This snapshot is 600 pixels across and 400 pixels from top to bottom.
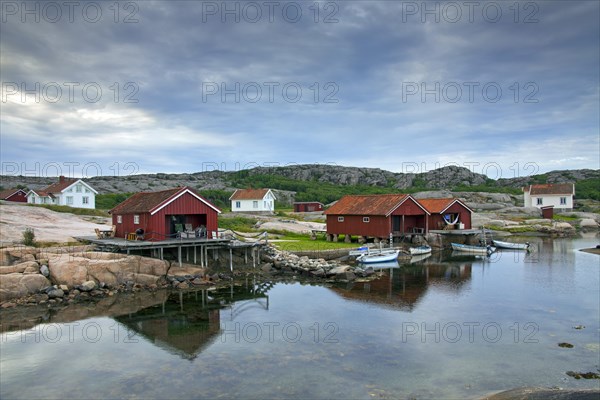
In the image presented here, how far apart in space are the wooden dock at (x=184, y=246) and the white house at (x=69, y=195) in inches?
1324

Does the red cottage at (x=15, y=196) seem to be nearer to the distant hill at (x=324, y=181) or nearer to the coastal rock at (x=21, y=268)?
the distant hill at (x=324, y=181)

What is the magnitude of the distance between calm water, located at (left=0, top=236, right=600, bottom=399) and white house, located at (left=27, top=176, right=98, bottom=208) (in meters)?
44.2

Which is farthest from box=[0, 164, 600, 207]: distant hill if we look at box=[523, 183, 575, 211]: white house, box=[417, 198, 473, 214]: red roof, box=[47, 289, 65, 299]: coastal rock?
box=[47, 289, 65, 299]: coastal rock

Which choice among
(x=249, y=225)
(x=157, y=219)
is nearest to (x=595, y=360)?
(x=157, y=219)

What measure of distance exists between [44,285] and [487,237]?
150 ft

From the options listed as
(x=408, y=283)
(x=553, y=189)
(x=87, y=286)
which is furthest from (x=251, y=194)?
(x=87, y=286)

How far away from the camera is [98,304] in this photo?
23734 mm

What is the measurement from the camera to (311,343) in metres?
17.7

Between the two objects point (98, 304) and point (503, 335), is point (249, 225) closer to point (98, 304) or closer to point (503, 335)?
point (98, 304)

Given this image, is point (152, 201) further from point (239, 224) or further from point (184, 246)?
point (239, 224)

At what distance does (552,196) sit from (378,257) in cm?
5884

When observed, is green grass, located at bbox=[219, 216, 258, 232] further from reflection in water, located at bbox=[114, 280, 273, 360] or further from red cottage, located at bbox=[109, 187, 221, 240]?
reflection in water, located at bbox=[114, 280, 273, 360]

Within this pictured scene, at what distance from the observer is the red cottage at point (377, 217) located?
144 ft

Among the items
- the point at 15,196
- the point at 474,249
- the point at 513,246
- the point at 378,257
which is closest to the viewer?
the point at 378,257
